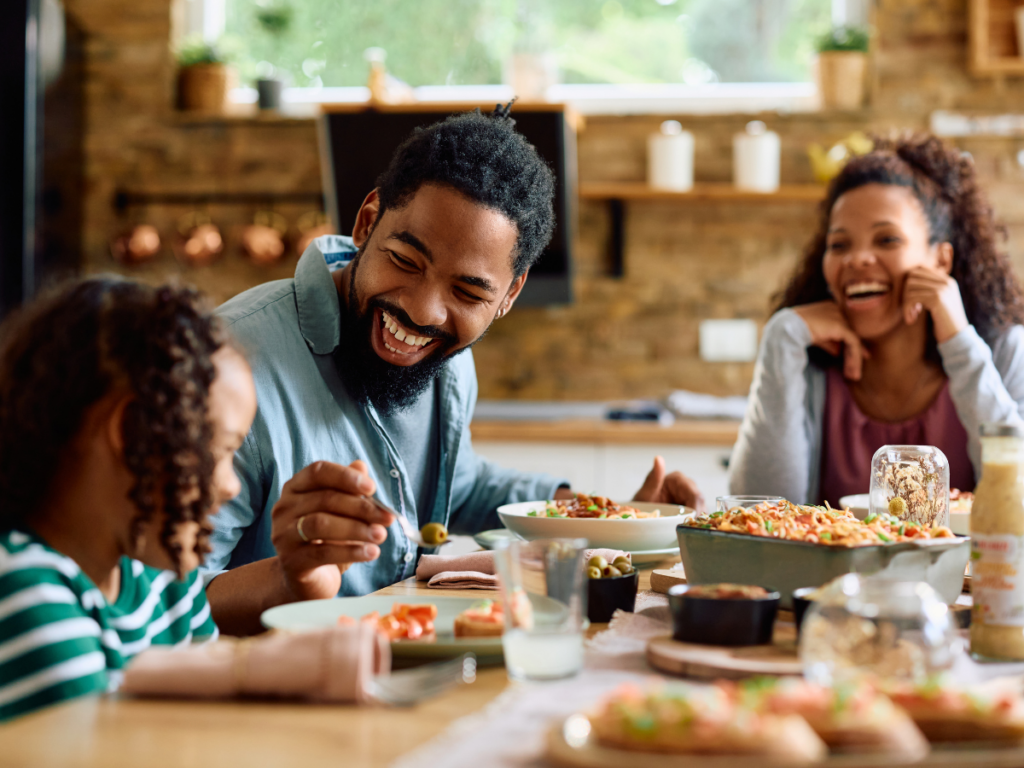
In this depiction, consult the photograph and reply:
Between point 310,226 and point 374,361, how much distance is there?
2.59 metres

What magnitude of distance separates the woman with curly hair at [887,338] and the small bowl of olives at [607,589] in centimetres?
101

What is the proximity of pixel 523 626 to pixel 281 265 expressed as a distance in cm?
344

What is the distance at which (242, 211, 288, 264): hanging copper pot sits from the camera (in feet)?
13.0

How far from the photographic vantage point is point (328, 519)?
1.04m

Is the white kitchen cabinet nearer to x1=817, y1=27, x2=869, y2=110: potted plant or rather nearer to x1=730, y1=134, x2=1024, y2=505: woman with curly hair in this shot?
x1=730, y1=134, x2=1024, y2=505: woman with curly hair

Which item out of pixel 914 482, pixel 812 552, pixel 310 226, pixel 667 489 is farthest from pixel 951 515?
pixel 310 226

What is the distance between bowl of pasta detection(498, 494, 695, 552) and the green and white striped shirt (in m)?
0.57

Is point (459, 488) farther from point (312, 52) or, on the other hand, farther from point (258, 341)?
point (312, 52)

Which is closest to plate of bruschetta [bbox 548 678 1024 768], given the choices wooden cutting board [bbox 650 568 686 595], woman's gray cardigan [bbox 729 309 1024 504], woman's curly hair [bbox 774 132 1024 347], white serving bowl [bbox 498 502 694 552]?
wooden cutting board [bbox 650 568 686 595]

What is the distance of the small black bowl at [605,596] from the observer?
106 cm

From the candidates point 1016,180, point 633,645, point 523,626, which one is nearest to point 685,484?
point 633,645

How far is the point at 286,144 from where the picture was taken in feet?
13.3

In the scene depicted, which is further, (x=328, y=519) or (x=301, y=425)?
(x=301, y=425)

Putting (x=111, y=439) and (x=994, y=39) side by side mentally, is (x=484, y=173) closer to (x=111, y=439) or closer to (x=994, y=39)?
(x=111, y=439)
